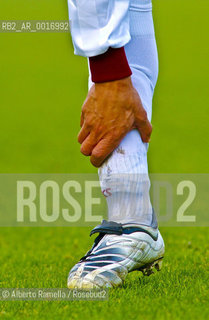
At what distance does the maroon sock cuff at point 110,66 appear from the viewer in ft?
8.64

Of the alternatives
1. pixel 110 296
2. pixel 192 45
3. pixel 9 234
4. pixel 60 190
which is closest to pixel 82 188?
pixel 60 190

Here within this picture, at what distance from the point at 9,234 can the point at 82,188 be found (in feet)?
4.06

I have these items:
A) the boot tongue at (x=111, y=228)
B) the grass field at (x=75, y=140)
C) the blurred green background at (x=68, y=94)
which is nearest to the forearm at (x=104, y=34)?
the boot tongue at (x=111, y=228)

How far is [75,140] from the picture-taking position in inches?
361

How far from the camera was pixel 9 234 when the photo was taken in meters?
5.10

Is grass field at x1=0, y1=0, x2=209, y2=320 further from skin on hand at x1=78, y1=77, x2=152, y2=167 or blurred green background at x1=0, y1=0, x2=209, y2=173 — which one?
skin on hand at x1=78, y1=77, x2=152, y2=167

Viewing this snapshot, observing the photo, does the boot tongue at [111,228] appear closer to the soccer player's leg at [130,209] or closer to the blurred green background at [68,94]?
the soccer player's leg at [130,209]

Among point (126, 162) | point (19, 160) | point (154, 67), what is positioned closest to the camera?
point (126, 162)

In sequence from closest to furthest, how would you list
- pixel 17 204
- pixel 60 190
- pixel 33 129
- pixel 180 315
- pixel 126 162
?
pixel 180 315 → pixel 126 162 → pixel 17 204 → pixel 60 190 → pixel 33 129

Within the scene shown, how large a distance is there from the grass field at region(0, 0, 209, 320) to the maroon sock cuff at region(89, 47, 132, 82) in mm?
853

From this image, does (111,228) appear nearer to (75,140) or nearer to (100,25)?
(100,25)

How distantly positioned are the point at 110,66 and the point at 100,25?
160mm

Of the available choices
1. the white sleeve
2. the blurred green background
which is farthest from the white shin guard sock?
the blurred green background

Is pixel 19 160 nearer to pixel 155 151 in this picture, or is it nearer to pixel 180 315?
pixel 155 151
